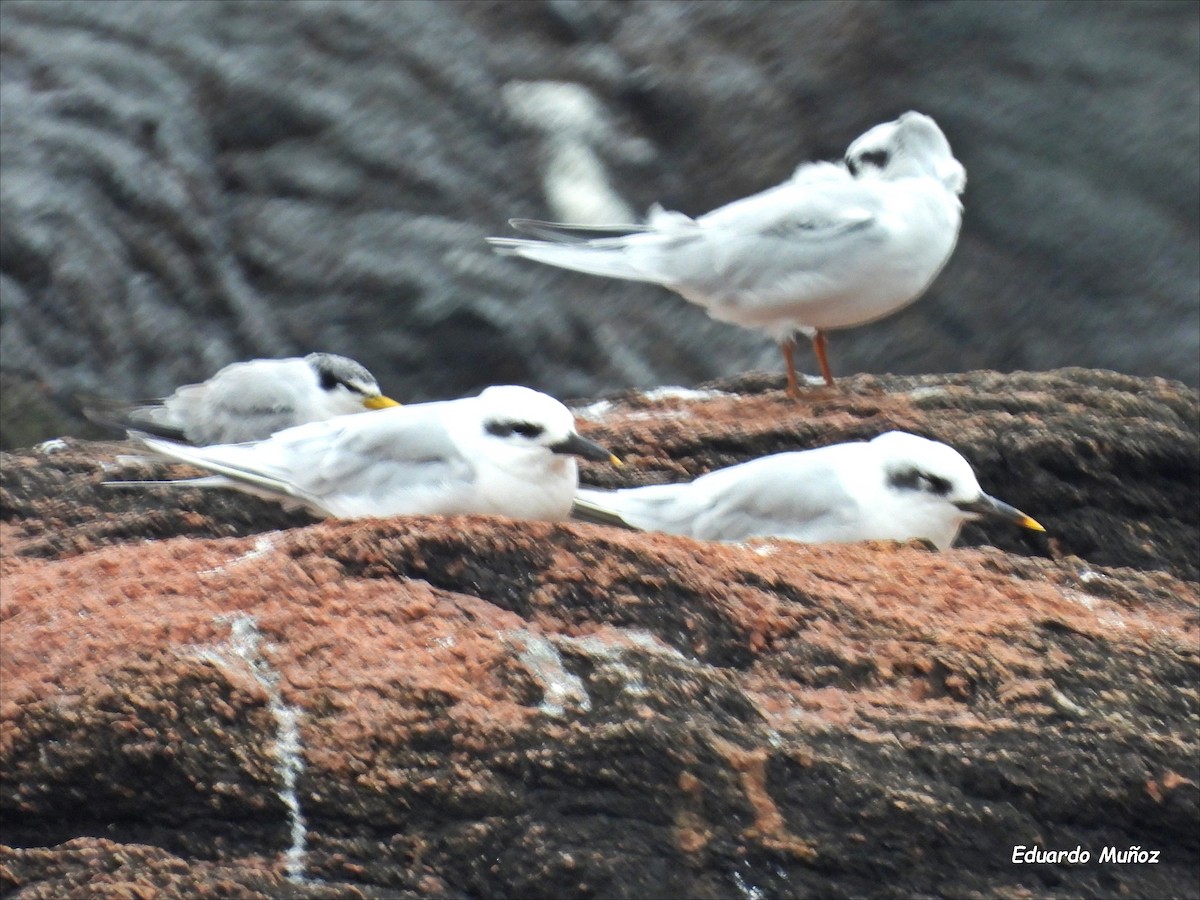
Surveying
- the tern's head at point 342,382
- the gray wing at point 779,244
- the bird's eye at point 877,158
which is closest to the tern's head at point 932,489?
the gray wing at point 779,244

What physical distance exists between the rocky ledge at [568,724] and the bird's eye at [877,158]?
9.44ft

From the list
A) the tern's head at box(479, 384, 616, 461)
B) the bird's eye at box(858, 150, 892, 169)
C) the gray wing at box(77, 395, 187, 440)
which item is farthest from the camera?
the bird's eye at box(858, 150, 892, 169)

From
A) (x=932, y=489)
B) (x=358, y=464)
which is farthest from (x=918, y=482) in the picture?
(x=358, y=464)

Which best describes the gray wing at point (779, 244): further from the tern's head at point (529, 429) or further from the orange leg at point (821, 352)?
the tern's head at point (529, 429)

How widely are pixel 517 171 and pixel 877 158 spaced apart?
3.37 meters

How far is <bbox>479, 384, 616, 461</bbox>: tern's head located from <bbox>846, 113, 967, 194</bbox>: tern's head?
2.69 meters

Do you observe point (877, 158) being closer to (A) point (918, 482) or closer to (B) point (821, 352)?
(B) point (821, 352)

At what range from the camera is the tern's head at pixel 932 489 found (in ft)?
15.4

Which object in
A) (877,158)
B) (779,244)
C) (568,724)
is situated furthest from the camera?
(877,158)

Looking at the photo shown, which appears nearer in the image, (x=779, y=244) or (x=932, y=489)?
(x=932, y=489)

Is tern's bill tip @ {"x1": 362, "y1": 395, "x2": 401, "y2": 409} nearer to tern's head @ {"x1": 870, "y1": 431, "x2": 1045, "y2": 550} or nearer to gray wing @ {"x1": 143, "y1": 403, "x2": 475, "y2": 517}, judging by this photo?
gray wing @ {"x1": 143, "y1": 403, "x2": 475, "y2": 517}

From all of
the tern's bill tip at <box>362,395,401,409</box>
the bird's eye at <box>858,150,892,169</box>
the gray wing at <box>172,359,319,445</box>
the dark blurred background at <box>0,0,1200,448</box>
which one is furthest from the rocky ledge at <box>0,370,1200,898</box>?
the dark blurred background at <box>0,0,1200,448</box>

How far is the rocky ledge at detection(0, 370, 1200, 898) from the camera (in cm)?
321

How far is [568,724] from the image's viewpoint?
3.32 meters
